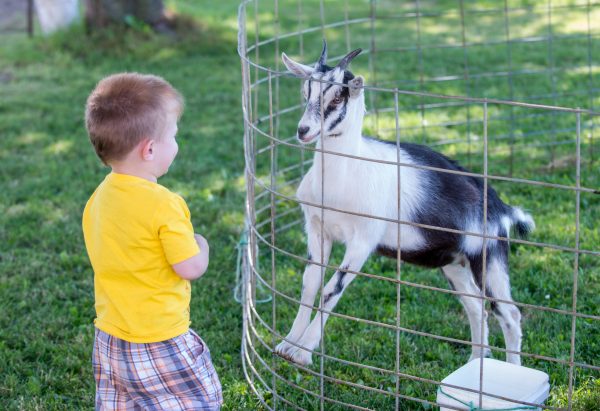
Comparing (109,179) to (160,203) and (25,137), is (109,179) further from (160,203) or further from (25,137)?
(25,137)

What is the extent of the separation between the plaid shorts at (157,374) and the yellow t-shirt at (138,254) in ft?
0.15

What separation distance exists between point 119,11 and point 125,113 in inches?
291

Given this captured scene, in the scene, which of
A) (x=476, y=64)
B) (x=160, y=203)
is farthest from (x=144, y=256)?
(x=476, y=64)

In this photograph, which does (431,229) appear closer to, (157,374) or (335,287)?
(335,287)

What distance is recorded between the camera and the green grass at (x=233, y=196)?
12.7ft

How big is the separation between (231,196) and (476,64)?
353cm

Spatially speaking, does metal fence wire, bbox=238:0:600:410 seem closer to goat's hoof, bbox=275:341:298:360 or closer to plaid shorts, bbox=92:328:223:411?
goat's hoof, bbox=275:341:298:360

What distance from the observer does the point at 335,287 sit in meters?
3.35

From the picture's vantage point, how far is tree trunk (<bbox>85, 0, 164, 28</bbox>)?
9.51 m

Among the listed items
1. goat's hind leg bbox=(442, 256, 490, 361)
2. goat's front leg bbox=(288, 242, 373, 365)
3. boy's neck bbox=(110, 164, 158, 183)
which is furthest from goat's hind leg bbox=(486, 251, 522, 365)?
boy's neck bbox=(110, 164, 158, 183)

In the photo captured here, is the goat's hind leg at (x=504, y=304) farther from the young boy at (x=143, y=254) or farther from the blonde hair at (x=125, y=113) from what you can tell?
the blonde hair at (x=125, y=113)

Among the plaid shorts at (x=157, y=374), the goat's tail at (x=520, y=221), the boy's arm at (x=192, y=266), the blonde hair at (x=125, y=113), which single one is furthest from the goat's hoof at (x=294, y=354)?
the blonde hair at (x=125, y=113)

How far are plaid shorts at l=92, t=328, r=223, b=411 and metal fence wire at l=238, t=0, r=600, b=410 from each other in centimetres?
45

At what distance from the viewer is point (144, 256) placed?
2.65 m
